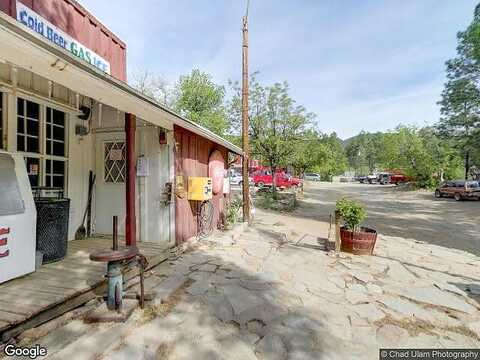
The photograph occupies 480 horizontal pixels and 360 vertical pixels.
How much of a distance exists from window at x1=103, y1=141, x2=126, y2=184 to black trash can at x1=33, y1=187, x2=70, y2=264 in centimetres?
146

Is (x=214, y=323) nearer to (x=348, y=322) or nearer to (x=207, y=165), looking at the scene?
(x=348, y=322)

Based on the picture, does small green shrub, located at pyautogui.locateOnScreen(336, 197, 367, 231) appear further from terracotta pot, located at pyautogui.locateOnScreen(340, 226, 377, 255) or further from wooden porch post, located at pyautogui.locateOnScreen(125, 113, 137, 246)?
wooden porch post, located at pyautogui.locateOnScreen(125, 113, 137, 246)

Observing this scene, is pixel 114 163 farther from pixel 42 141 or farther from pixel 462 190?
pixel 462 190

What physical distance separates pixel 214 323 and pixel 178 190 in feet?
9.67

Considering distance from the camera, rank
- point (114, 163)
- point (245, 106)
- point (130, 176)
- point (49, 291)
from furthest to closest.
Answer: point (245, 106)
point (114, 163)
point (130, 176)
point (49, 291)

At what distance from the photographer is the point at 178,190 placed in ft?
18.0

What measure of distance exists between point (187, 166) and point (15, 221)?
3173 millimetres

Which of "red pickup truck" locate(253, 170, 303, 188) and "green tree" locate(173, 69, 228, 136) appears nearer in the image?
"green tree" locate(173, 69, 228, 136)

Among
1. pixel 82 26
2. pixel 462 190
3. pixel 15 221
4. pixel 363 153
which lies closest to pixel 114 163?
pixel 15 221

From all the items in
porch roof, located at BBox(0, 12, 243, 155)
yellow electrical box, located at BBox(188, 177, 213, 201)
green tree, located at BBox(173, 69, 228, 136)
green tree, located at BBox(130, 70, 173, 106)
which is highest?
green tree, located at BBox(130, 70, 173, 106)

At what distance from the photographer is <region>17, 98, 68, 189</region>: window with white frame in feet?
15.1

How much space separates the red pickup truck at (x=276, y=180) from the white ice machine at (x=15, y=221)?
2033 centimetres

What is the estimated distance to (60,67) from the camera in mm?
2246

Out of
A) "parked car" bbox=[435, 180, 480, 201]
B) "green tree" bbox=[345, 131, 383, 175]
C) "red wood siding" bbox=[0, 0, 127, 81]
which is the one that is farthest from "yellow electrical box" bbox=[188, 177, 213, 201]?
"green tree" bbox=[345, 131, 383, 175]
